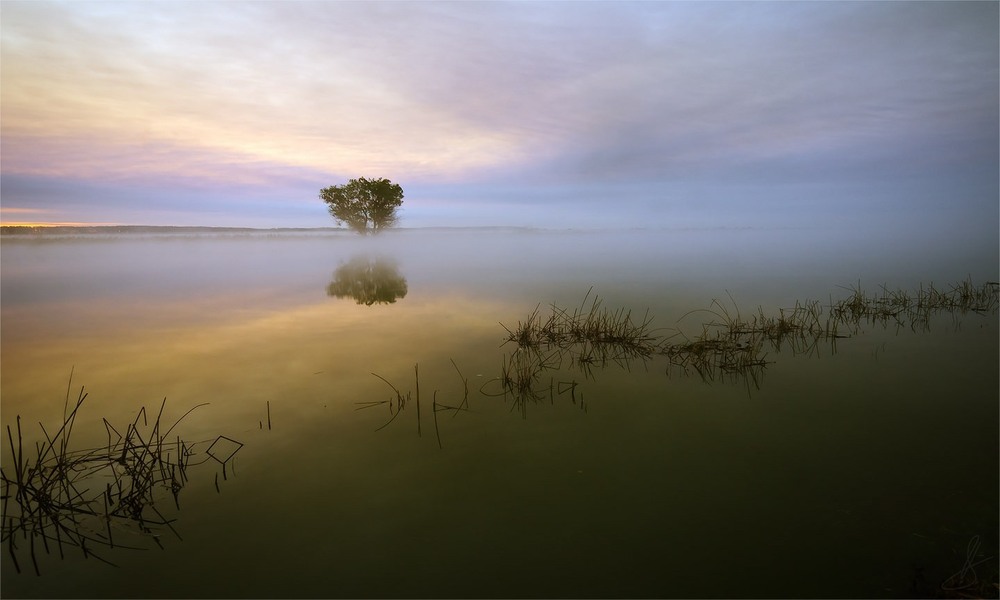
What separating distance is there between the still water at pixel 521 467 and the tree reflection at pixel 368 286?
7537 millimetres

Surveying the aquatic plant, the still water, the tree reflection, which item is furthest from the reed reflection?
the tree reflection

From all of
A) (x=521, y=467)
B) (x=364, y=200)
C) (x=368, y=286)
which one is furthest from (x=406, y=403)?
(x=364, y=200)

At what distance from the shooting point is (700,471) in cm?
525

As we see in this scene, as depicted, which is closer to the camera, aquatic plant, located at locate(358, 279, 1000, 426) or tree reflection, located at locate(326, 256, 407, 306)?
aquatic plant, located at locate(358, 279, 1000, 426)

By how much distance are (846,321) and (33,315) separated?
2723 centimetres

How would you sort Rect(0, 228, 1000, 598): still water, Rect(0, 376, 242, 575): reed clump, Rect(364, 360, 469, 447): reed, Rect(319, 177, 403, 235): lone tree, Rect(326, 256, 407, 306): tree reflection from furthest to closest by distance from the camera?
Rect(319, 177, 403, 235): lone tree → Rect(326, 256, 407, 306): tree reflection → Rect(364, 360, 469, 447): reed → Rect(0, 376, 242, 575): reed clump → Rect(0, 228, 1000, 598): still water

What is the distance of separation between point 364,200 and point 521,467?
172ft

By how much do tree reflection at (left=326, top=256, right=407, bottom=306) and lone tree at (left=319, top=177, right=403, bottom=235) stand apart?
2268 cm

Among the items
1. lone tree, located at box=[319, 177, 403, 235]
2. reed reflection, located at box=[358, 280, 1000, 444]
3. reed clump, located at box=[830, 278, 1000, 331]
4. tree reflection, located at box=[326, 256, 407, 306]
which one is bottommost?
reed reflection, located at box=[358, 280, 1000, 444]

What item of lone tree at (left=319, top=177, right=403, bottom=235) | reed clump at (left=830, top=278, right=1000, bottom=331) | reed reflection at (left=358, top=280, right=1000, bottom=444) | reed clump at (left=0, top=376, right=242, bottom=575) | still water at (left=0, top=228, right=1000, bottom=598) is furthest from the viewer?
lone tree at (left=319, top=177, right=403, bottom=235)

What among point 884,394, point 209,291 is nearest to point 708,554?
point 884,394

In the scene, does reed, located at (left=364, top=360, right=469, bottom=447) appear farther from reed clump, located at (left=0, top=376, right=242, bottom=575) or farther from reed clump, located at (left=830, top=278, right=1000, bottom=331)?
reed clump, located at (left=830, top=278, right=1000, bottom=331)

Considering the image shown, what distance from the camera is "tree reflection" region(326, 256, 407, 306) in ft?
64.9

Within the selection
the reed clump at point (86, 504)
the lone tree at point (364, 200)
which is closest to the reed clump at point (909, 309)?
the reed clump at point (86, 504)
